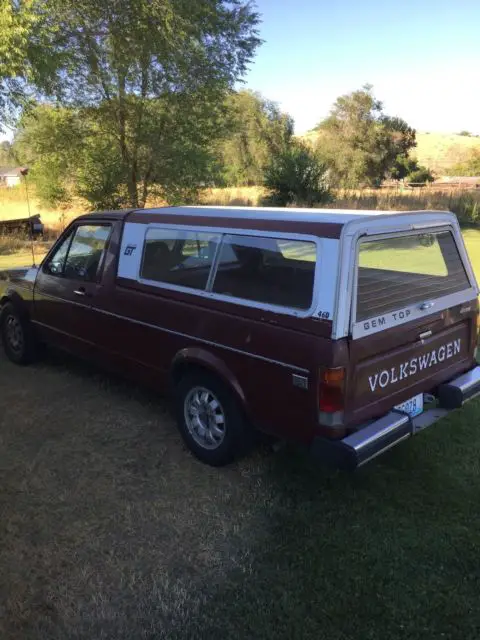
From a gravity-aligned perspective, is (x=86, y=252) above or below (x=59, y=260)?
above

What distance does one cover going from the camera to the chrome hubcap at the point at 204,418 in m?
3.73

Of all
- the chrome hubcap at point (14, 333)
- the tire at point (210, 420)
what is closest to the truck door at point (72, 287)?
the chrome hubcap at point (14, 333)

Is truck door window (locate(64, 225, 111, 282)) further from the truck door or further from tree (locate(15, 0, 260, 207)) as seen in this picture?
tree (locate(15, 0, 260, 207))

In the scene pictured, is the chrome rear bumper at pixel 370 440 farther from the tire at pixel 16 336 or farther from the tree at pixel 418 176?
the tree at pixel 418 176

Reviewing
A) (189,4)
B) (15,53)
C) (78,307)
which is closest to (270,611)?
(78,307)

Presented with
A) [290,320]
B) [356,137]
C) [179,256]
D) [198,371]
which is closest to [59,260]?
[179,256]

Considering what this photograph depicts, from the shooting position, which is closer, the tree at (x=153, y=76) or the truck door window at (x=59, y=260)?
the truck door window at (x=59, y=260)

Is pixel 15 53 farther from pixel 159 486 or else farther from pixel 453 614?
pixel 453 614

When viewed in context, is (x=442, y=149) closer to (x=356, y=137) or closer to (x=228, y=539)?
(x=356, y=137)

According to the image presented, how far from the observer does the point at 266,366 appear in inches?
126

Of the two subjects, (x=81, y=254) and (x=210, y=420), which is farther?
(x=81, y=254)

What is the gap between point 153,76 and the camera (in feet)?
56.9

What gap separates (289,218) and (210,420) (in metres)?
1.56

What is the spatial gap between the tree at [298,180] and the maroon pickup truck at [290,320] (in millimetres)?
19773
